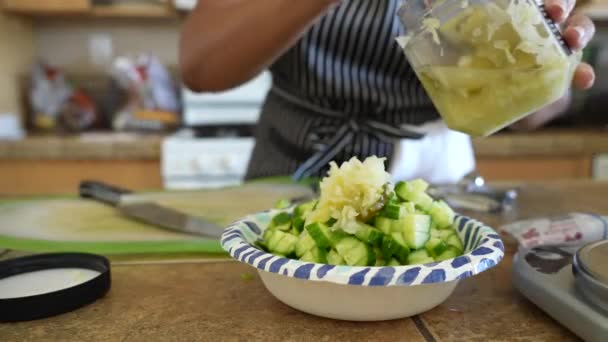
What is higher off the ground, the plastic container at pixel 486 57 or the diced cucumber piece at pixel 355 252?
the plastic container at pixel 486 57

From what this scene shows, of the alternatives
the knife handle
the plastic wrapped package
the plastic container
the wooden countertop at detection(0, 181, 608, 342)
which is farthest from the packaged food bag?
the plastic wrapped package

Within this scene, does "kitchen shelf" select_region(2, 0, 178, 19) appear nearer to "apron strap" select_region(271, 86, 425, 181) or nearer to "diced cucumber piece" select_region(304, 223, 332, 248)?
"apron strap" select_region(271, 86, 425, 181)

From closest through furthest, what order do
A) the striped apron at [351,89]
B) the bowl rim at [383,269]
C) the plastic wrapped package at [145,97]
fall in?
the bowl rim at [383,269] → the striped apron at [351,89] → the plastic wrapped package at [145,97]

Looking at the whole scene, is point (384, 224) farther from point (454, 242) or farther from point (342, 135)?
point (342, 135)

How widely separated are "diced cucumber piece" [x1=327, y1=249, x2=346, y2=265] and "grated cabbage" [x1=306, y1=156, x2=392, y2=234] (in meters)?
0.02

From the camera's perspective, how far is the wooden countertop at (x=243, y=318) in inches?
15.7

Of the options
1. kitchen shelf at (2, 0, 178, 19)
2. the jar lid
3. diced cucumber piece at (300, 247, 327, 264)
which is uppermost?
kitchen shelf at (2, 0, 178, 19)

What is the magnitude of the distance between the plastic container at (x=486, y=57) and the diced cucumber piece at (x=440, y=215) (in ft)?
0.23

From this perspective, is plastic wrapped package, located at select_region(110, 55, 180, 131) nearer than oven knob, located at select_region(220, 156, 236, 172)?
No

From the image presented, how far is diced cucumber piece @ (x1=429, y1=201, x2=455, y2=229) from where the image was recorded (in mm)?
463

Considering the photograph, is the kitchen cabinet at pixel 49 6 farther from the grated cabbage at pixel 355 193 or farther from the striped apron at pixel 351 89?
the grated cabbage at pixel 355 193

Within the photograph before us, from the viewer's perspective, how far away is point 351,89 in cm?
92

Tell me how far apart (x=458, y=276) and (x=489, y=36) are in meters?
0.18

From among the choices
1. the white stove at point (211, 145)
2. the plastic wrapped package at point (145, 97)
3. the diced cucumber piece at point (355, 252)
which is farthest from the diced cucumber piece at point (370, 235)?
the plastic wrapped package at point (145, 97)
